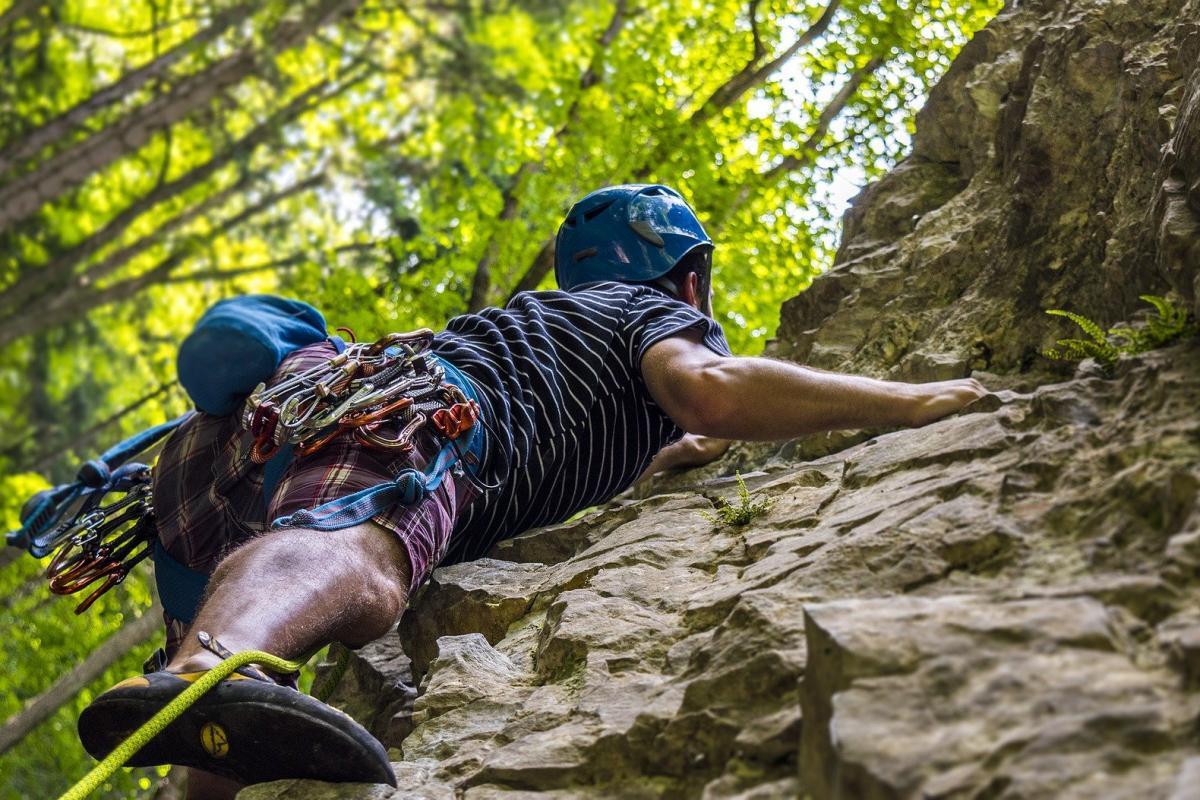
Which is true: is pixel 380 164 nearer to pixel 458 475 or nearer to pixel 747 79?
pixel 747 79

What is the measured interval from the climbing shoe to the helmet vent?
3117mm

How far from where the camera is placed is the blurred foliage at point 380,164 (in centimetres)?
1128

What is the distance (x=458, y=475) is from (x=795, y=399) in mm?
1129

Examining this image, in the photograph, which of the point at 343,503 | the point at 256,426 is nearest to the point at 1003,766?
the point at 343,503

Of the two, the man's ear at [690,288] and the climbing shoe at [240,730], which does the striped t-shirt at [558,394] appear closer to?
the man's ear at [690,288]

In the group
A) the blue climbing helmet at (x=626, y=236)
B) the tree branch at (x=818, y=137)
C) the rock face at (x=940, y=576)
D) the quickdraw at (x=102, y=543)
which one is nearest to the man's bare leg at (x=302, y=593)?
the rock face at (x=940, y=576)

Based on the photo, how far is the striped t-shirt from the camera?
4004 millimetres

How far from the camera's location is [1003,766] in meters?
1.68

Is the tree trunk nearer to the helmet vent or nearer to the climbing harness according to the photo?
the climbing harness

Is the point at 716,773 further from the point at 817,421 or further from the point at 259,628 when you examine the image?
the point at 817,421

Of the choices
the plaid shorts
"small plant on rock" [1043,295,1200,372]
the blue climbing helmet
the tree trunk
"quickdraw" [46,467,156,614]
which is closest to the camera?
"small plant on rock" [1043,295,1200,372]

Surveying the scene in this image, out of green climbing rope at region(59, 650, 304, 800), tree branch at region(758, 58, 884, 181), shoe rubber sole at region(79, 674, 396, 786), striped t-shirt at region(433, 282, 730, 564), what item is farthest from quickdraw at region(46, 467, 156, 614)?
tree branch at region(758, 58, 884, 181)

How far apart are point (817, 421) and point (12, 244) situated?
13.0 metres

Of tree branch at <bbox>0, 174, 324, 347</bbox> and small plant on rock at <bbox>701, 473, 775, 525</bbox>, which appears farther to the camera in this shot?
tree branch at <bbox>0, 174, 324, 347</bbox>
